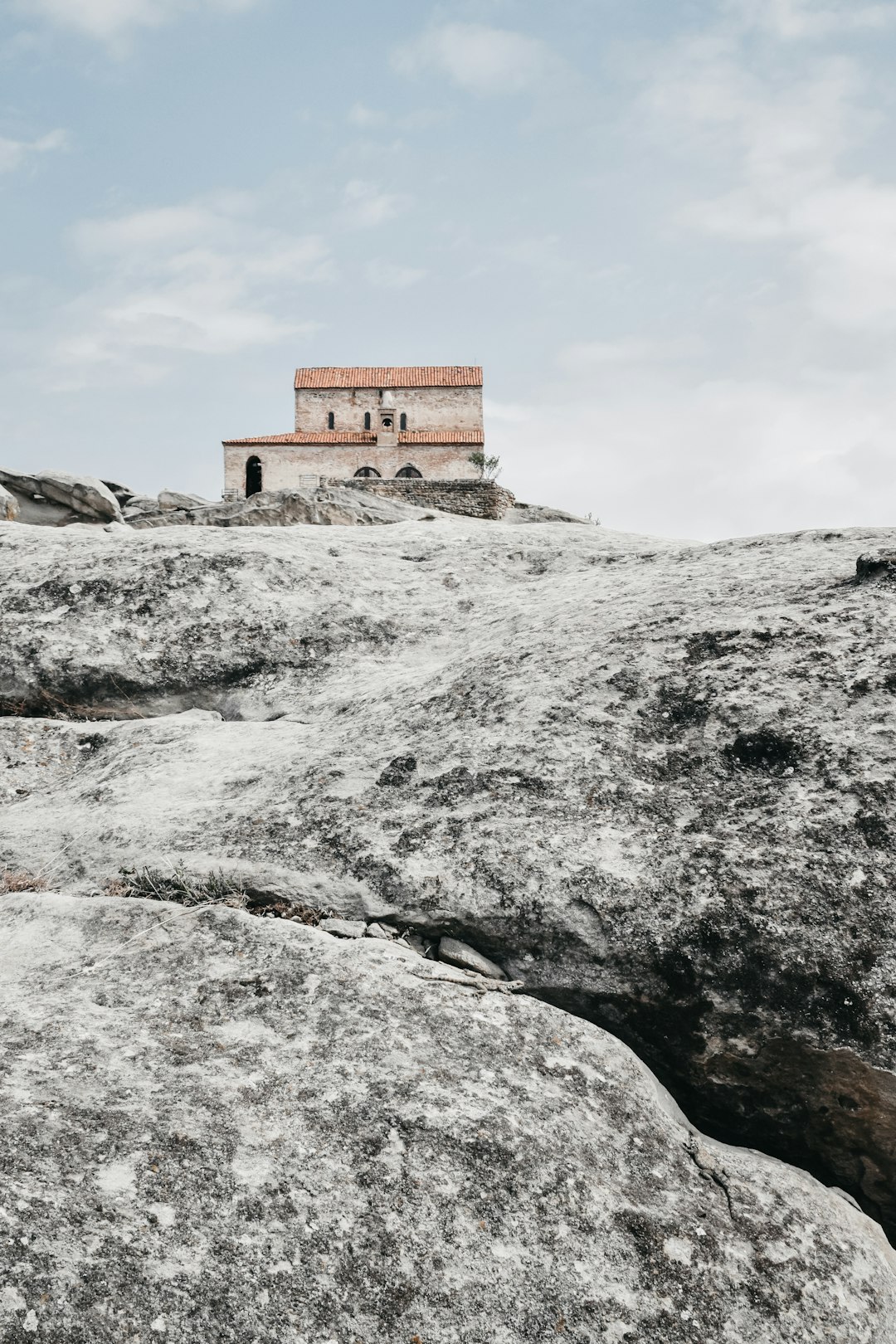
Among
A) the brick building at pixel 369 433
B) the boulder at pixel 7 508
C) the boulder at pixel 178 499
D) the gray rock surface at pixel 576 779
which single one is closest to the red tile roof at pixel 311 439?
the brick building at pixel 369 433

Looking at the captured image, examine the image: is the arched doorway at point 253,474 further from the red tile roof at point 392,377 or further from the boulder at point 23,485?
the boulder at point 23,485

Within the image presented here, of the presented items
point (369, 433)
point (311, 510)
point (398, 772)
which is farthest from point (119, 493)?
point (369, 433)

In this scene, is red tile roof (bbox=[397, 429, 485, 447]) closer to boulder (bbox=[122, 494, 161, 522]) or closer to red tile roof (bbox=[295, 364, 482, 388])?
red tile roof (bbox=[295, 364, 482, 388])

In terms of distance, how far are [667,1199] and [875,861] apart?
1.55m

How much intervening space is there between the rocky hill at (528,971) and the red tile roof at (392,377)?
229 feet

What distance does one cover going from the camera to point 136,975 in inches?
154

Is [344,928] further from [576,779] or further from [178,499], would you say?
[178,499]

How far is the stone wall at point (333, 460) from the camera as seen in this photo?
218ft

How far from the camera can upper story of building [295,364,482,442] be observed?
239 feet

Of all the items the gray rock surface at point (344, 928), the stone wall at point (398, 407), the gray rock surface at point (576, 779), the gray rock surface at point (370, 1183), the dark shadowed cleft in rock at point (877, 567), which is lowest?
the gray rock surface at point (370, 1183)

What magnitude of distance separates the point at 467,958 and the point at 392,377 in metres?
73.7

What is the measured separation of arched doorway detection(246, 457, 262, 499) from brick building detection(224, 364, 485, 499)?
6cm

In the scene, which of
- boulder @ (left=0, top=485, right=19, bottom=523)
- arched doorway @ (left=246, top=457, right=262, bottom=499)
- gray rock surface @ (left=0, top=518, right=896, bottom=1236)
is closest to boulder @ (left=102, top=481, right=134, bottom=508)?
boulder @ (left=0, top=485, right=19, bottom=523)

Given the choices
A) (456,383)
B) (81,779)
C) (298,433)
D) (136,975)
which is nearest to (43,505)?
(81,779)
